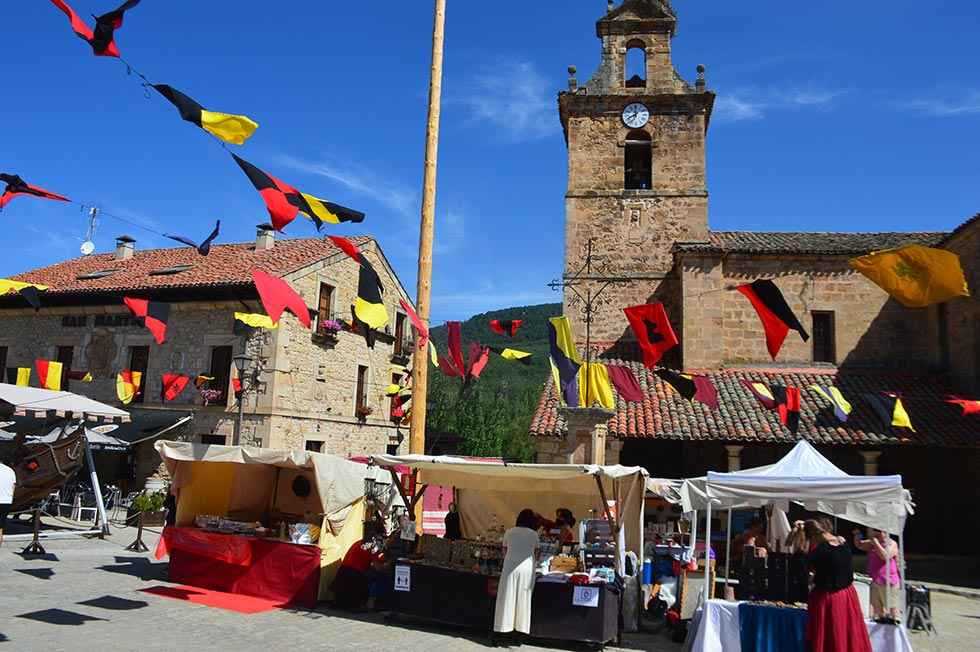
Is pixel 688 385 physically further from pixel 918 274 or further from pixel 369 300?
pixel 369 300

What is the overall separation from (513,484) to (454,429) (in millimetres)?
31731

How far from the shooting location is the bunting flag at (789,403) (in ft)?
49.5

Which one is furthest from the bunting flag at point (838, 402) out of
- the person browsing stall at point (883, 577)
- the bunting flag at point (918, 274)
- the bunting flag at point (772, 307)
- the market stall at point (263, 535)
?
the market stall at point (263, 535)

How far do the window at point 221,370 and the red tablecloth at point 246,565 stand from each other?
984cm

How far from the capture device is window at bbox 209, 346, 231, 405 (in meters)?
19.5

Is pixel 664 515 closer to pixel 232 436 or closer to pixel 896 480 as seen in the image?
pixel 896 480

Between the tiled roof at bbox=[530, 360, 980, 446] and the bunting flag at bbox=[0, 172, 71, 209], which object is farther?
the tiled roof at bbox=[530, 360, 980, 446]

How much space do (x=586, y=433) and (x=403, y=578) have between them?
6489 millimetres

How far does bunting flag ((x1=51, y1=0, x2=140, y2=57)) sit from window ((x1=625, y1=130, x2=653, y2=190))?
52.0 feet

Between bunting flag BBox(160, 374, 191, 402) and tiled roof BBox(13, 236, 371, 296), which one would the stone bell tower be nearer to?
tiled roof BBox(13, 236, 371, 296)

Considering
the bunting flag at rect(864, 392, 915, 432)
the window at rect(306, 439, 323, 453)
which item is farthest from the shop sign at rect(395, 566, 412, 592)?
the window at rect(306, 439, 323, 453)

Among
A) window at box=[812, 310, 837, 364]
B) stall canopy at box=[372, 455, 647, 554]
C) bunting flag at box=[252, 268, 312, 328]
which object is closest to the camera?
bunting flag at box=[252, 268, 312, 328]

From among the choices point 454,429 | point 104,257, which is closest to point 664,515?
point 104,257

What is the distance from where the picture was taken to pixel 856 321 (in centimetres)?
1858
